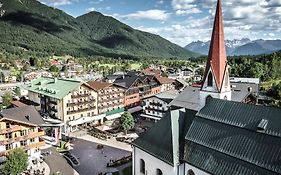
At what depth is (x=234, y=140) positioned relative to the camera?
24.4 metres

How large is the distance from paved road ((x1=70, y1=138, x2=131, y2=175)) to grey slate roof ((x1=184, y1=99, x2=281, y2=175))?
18.6m

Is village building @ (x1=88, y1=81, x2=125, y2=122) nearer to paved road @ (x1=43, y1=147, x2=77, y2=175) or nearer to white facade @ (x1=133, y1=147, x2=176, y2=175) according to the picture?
paved road @ (x1=43, y1=147, x2=77, y2=175)

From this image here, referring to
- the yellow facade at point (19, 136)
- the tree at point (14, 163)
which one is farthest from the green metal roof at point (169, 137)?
the yellow facade at point (19, 136)

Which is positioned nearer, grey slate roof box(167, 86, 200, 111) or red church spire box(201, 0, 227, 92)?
red church spire box(201, 0, 227, 92)

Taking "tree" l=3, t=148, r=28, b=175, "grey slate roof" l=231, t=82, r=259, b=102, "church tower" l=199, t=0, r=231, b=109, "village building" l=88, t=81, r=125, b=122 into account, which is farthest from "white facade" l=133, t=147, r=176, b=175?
"village building" l=88, t=81, r=125, b=122

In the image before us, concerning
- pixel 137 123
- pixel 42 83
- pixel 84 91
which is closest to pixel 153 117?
pixel 137 123

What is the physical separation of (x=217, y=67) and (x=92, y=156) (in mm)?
27419

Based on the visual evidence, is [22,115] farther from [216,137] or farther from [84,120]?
[216,137]

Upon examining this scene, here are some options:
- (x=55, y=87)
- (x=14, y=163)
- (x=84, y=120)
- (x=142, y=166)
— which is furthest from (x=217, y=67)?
(x=55, y=87)

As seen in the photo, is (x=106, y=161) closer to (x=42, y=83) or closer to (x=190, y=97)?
(x=190, y=97)

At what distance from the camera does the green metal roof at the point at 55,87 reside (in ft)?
208

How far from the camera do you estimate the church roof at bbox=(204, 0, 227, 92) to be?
2909 cm

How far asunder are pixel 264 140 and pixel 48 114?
174 ft

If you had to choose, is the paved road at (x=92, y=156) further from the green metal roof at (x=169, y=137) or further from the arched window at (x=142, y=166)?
the green metal roof at (x=169, y=137)
